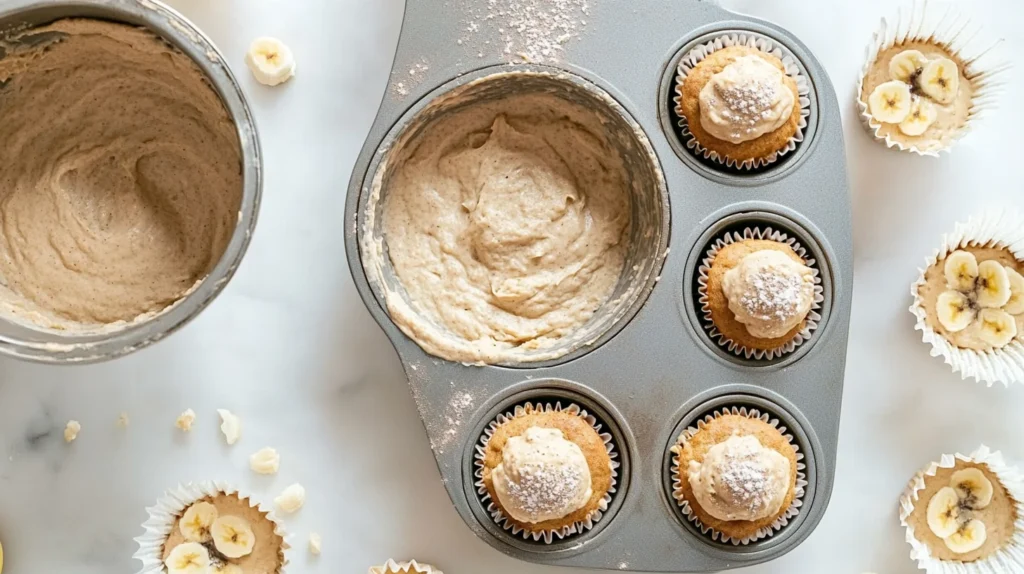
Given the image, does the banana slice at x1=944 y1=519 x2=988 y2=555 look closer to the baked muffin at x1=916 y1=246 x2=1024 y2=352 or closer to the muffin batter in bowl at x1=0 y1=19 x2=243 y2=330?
the baked muffin at x1=916 y1=246 x2=1024 y2=352

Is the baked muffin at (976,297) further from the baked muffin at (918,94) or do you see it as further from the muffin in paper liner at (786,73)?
the muffin in paper liner at (786,73)

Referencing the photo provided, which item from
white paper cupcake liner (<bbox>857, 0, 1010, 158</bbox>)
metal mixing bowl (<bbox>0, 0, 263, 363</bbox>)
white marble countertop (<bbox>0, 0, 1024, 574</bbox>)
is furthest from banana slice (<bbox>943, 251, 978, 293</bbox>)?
metal mixing bowl (<bbox>0, 0, 263, 363</bbox>)

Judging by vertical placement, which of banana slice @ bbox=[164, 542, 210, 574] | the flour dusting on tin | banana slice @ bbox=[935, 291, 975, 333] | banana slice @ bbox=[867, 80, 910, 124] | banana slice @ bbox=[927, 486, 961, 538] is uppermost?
banana slice @ bbox=[867, 80, 910, 124]

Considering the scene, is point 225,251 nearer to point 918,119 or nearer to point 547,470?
point 547,470

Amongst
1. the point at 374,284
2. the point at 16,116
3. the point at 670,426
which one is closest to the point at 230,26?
the point at 16,116

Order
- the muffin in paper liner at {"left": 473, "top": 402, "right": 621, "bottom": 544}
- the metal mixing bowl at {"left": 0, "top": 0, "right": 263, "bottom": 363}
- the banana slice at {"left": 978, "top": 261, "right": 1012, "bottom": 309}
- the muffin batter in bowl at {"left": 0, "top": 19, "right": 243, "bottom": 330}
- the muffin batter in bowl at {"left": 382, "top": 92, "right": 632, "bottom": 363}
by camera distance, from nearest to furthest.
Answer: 1. the metal mixing bowl at {"left": 0, "top": 0, "right": 263, "bottom": 363}
2. the muffin batter in bowl at {"left": 0, "top": 19, "right": 243, "bottom": 330}
3. the muffin in paper liner at {"left": 473, "top": 402, "right": 621, "bottom": 544}
4. the muffin batter in bowl at {"left": 382, "top": 92, "right": 632, "bottom": 363}
5. the banana slice at {"left": 978, "top": 261, "right": 1012, "bottom": 309}

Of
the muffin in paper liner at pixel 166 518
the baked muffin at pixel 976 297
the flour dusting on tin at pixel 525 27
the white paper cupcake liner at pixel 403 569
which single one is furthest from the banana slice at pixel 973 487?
the muffin in paper liner at pixel 166 518

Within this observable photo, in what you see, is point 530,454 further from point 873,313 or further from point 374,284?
point 873,313
